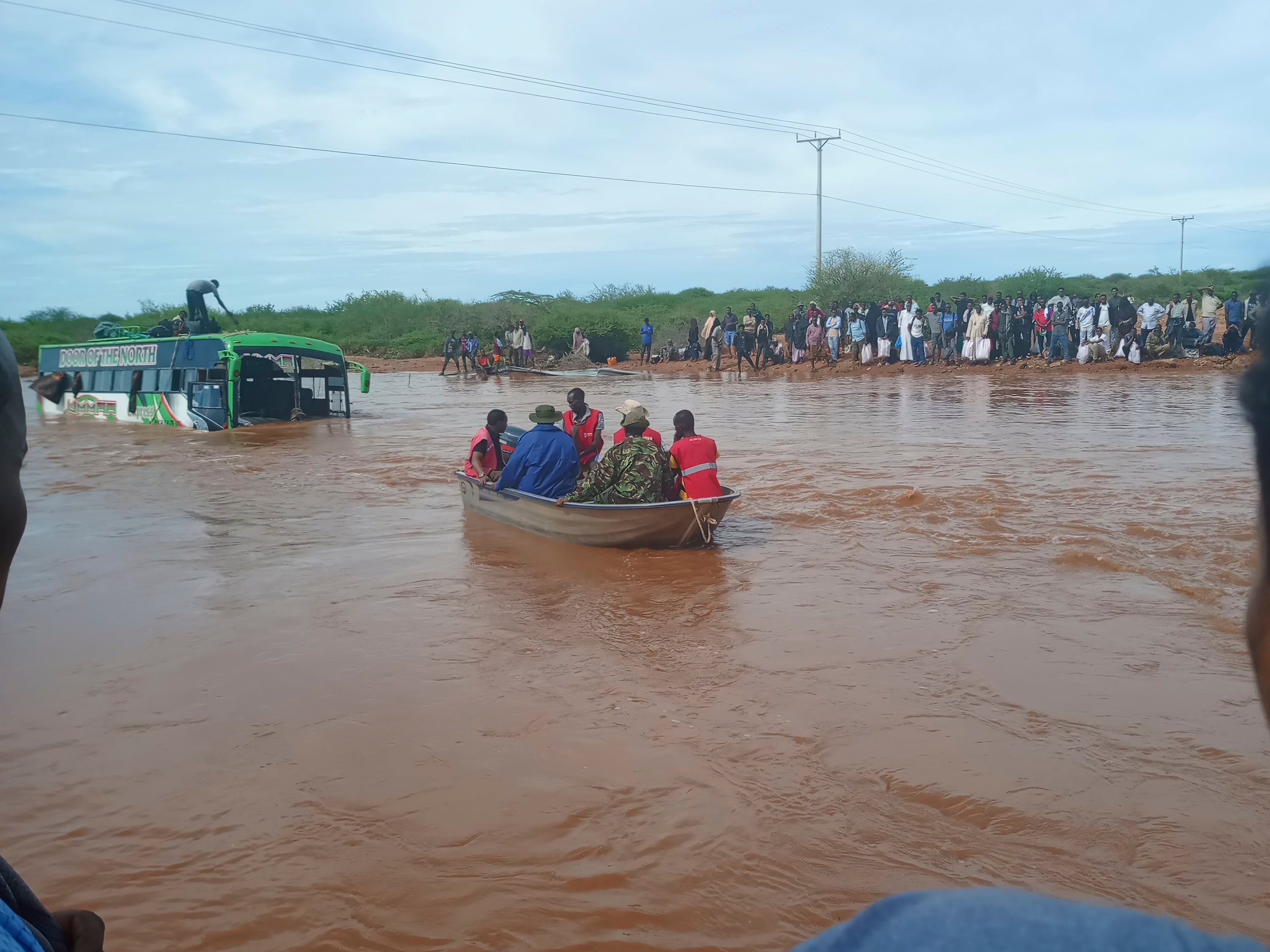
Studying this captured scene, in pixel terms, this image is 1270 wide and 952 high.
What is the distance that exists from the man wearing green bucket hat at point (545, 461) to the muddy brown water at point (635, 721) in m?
0.61

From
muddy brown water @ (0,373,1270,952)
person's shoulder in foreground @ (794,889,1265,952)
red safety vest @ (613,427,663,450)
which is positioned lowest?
muddy brown water @ (0,373,1270,952)

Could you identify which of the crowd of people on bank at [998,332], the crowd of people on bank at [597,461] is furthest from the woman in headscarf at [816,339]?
the crowd of people on bank at [597,461]

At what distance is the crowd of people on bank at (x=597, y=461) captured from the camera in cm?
968

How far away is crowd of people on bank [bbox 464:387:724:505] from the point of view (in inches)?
381

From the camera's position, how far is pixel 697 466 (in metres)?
9.61

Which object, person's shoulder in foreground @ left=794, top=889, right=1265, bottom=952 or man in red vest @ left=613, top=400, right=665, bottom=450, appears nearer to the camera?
person's shoulder in foreground @ left=794, top=889, right=1265, bottom=952

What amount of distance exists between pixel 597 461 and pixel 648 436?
1.96ft

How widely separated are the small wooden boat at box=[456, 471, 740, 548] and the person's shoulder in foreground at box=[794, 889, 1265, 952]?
8.57 m

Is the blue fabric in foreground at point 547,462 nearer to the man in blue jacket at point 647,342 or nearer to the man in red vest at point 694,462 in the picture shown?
the man in red vest at point 694,462

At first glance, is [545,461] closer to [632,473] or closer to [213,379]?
[632,473]

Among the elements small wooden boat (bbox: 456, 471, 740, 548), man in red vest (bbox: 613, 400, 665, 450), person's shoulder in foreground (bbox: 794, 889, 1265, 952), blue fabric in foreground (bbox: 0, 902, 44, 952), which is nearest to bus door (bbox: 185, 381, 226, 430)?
small wooden boat (bbox: 456, 471, 740, 548)

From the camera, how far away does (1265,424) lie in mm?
995

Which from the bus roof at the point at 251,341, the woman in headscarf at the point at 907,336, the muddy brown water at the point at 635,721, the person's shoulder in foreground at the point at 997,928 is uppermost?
the woman in headscarf at the point at 907,336

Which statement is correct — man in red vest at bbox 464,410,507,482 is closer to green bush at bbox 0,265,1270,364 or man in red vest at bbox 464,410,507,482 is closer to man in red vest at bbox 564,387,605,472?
man in red vest at bbox 564,387,605,472
